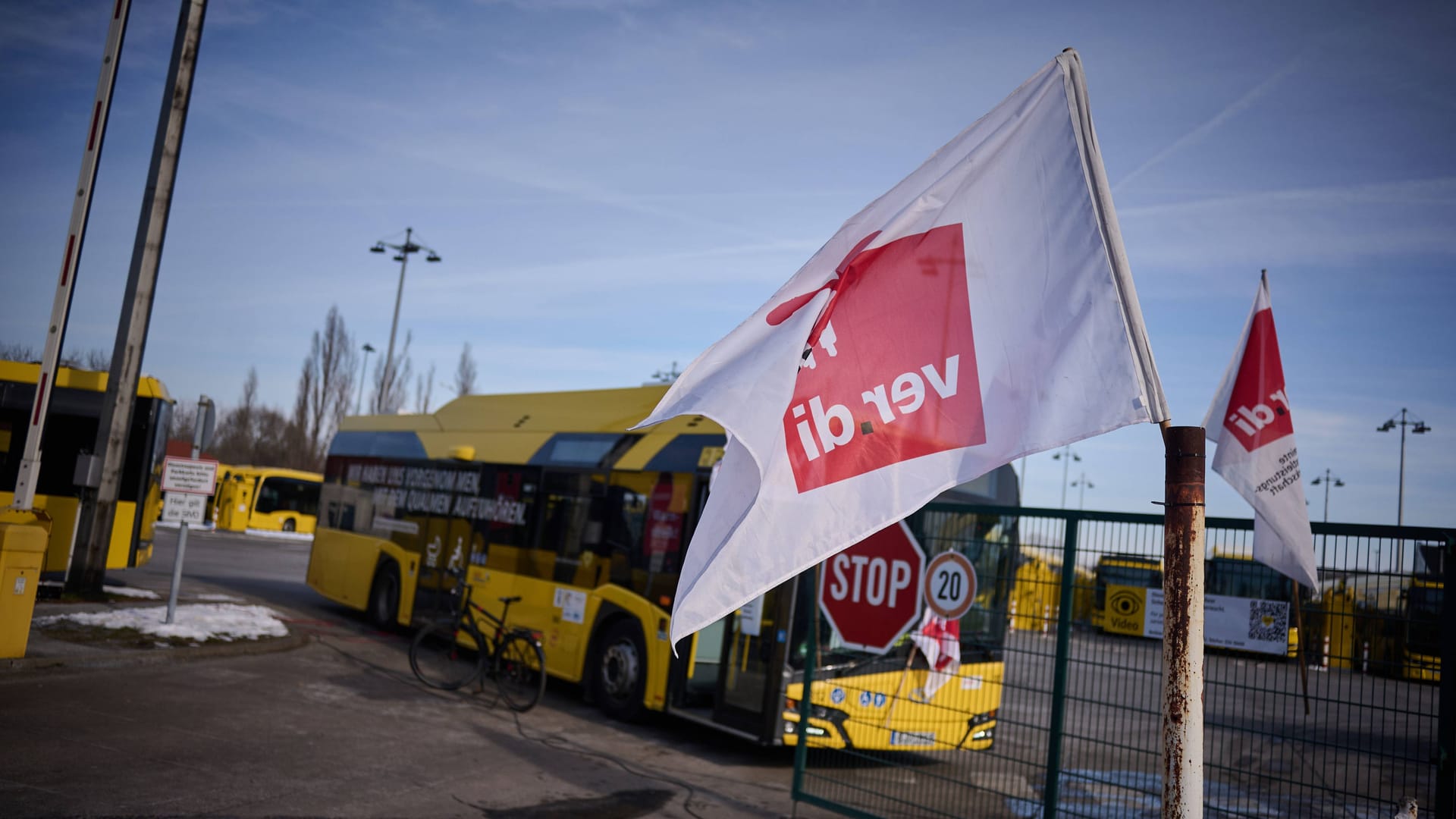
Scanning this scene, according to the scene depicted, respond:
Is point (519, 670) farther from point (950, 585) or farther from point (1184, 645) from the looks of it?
point (1184, 645)

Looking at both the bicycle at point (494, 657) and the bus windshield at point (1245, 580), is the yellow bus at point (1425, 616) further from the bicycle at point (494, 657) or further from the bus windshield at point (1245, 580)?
the bicycle at point (494, 657)

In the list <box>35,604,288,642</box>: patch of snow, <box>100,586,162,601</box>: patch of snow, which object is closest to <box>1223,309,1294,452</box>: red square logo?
<box>35,604,288,642</box>: patch of snow

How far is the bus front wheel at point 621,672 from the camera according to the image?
33.1 ft

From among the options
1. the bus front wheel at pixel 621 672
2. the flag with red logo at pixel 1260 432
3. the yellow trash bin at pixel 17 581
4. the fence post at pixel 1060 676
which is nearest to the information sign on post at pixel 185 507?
the yellow trash bin at pixel 17 581

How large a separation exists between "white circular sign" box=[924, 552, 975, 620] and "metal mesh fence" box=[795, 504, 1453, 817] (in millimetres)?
76

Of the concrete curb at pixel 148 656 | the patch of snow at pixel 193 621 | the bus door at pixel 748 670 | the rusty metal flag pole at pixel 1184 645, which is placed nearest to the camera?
the rusty metal flag pole at pixel 1184 645

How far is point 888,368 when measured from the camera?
8.52 feet

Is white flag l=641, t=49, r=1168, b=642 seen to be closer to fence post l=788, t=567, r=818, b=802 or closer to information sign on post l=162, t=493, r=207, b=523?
fence post l=788, t=567, r=818, b=802

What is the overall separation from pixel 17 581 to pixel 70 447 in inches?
234

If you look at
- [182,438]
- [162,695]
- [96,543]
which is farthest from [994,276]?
[182,438]

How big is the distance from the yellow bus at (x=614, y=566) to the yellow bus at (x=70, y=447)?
3031 mm

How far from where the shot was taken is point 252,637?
12.0 m

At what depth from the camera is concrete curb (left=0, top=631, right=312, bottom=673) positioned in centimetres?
920

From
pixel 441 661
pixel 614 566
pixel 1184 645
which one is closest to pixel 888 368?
pixel 1184 645
